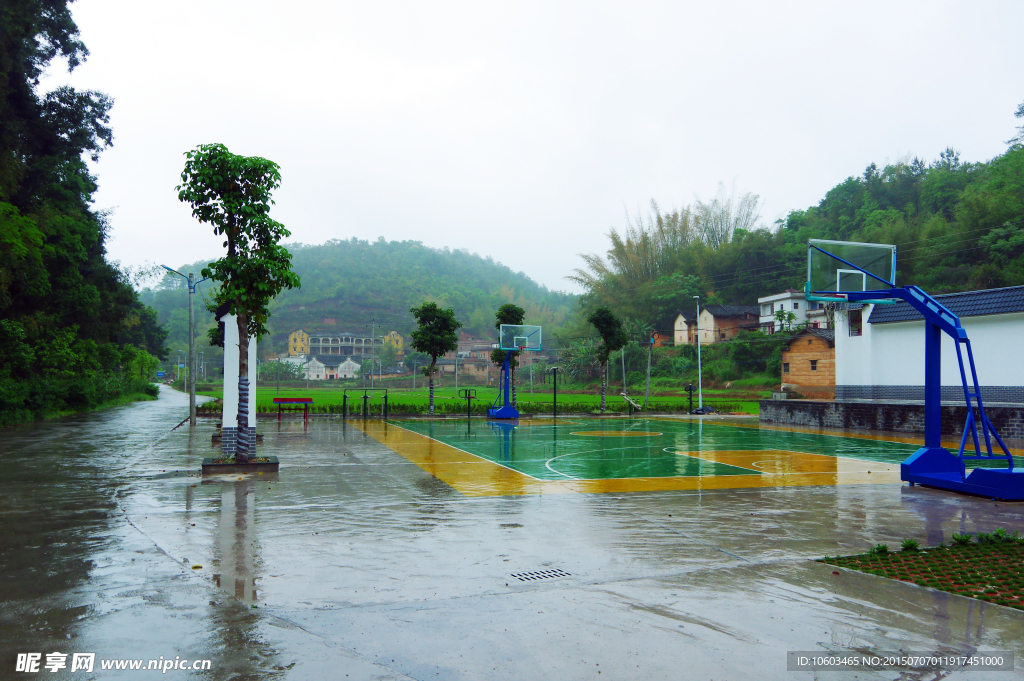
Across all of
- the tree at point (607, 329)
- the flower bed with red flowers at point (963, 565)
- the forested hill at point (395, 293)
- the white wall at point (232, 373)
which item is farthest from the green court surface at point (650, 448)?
the forested hill at point (395, 293)

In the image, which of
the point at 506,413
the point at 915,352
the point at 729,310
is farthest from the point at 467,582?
the point at 729,310

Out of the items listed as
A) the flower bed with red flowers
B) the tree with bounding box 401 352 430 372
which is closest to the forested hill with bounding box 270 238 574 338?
the tree with bounding box 401 352 430 372

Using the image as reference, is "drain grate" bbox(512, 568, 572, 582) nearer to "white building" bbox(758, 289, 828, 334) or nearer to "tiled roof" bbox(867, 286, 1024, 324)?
"tiled roof" bbox(867, 286, 1024, 324)

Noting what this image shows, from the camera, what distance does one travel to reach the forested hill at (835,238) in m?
48.5

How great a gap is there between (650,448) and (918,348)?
45.5 ft

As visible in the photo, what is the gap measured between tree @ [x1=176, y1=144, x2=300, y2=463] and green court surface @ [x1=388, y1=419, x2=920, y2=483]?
5764 mm

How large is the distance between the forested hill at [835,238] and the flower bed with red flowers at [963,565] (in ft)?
154

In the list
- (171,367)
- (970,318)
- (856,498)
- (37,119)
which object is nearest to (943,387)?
(970,318)

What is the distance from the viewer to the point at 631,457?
15.0 metres

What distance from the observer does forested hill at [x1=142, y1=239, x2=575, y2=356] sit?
12156 centimetres

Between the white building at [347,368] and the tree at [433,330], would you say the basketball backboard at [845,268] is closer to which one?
the tree at [433,330]

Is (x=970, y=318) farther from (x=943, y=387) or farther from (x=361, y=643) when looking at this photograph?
(x=361, y=643)

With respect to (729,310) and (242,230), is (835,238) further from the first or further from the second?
(242,230)

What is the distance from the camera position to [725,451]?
53.4 ft
